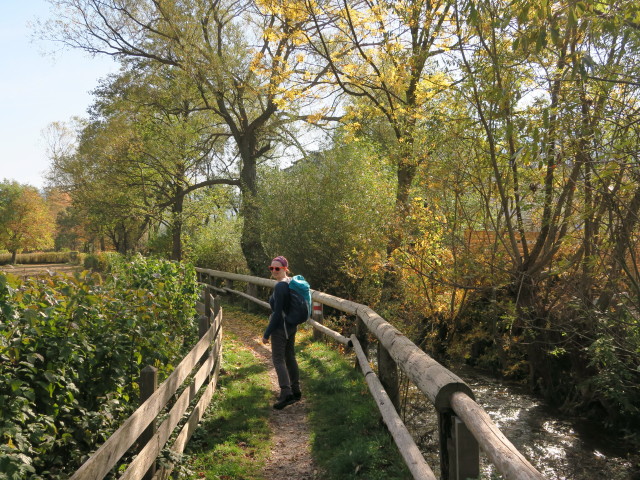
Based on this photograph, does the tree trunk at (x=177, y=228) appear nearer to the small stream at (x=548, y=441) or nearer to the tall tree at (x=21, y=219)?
the small stream at (x=548, y=441)

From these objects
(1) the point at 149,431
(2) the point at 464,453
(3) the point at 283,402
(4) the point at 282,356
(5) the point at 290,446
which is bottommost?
(5) the point at 290,446

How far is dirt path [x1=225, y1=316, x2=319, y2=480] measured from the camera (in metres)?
5.34

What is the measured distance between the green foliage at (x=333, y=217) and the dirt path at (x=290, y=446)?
447 cm

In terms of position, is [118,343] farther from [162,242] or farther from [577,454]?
[162,242]

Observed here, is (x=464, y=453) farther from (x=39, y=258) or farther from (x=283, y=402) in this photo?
(x=39, y=258)

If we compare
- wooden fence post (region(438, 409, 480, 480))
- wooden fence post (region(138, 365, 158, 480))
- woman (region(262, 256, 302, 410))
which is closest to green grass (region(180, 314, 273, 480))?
woman (region(262, 256, 302, 410))

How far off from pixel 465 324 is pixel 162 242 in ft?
69.9

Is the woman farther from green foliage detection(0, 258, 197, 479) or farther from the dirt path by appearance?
green foliage detection(0, 258, 197, 479)

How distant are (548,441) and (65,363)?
590 cm

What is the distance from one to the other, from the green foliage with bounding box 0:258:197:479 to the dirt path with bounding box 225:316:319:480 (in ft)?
4.64

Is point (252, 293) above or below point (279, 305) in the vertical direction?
below

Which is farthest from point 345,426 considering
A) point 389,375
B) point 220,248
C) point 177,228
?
point 177,228

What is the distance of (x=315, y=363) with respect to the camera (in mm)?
9164

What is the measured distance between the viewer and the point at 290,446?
19.7 feet
